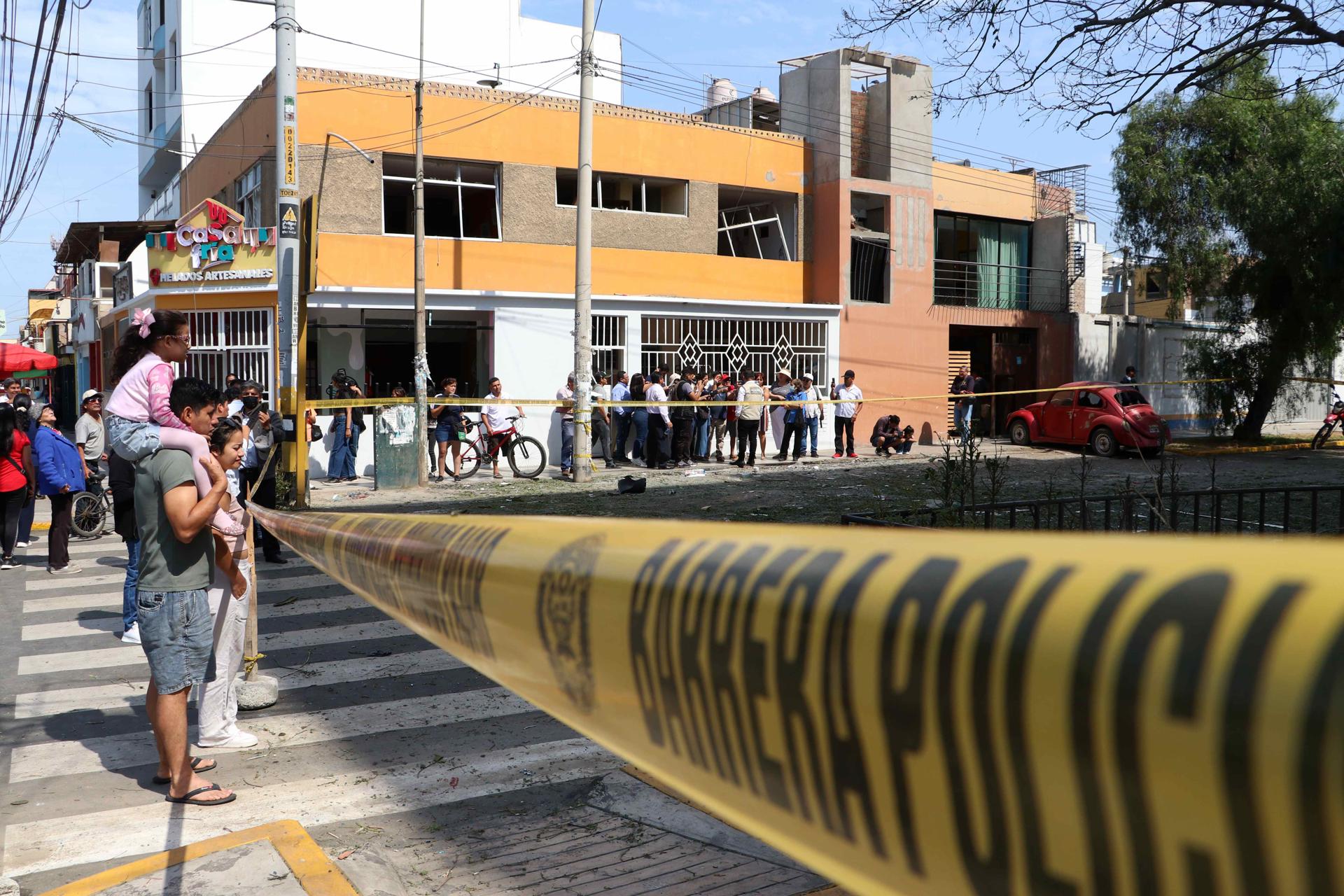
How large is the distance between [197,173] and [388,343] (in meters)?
8.38

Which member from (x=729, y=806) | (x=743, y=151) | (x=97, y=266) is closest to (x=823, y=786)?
(x=729, y=806)

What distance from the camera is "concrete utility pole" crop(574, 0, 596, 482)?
722 inches

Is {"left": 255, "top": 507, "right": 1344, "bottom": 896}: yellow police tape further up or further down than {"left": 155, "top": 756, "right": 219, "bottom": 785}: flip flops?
further up

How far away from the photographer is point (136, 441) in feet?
15.6

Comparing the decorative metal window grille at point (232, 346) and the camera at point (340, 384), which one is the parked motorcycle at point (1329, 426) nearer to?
the camera at point (340, 384)

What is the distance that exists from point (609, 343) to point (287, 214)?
952cm

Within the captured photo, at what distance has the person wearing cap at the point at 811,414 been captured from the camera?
72.8 feet

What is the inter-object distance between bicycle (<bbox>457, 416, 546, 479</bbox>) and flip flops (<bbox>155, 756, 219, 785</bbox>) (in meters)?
13.0

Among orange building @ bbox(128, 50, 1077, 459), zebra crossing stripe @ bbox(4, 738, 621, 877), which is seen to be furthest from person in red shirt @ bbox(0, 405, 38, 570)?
orange building @ bbox(128, 50, 1077, 459)

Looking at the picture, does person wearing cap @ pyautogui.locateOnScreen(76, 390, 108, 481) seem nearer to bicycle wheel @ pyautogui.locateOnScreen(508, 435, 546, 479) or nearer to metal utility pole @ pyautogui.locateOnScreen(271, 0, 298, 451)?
metal utility pole @ pyautogui.locateOnScreen(271, 0, 298, 451)

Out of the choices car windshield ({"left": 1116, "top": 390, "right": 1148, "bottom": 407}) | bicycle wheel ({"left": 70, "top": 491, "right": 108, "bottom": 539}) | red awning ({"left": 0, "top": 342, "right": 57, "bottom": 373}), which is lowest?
bicycle wheel ({"left": 70, "top": 491, "right": 108, "bottom": 539})

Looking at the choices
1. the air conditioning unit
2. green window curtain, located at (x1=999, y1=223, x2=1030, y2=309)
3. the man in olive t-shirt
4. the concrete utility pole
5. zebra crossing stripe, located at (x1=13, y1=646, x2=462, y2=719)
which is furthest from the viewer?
the air conditioning unit

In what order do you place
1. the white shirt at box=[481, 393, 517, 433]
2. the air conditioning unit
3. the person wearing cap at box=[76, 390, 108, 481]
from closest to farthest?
the person wearing cap at box=[76, 390, 108, 481]
the white shirt at box=[481, 393, 517, 433]
the air conditioning unit

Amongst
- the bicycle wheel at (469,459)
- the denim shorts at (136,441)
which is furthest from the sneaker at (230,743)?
the bicycle wheel at (469,459)
